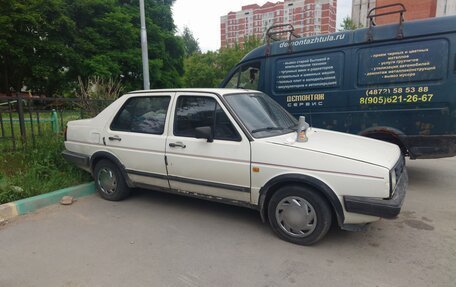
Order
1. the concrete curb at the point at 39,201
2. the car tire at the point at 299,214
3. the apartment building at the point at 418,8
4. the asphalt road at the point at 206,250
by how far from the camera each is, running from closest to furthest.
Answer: the asphalt road at the point at 206,250 < the car tire at the point at 299,214 < the concrete curb at the point at 39,201 < the apartment building at the point at 418,8

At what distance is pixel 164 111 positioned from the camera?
4.17 m

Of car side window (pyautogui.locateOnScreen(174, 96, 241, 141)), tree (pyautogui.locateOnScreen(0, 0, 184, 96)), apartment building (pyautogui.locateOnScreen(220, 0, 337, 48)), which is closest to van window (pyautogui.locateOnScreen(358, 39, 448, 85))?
car side window (pyautogui.locateOnScreen(174, 96, 241, 141))

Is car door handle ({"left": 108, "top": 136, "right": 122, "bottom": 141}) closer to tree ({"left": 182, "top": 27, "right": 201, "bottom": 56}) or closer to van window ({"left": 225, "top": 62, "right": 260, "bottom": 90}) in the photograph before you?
van window ({"left": 225, "top": 62, "right": 260, "bottom": 90})

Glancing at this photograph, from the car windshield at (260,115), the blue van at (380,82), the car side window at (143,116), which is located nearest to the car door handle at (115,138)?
the car side window at (143,116)

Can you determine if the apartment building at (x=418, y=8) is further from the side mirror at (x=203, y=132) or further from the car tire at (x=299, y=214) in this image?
the car tire at (x=299, y=214)

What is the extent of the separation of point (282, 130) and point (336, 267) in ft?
5.44

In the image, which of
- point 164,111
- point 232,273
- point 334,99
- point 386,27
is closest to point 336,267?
point 232,273

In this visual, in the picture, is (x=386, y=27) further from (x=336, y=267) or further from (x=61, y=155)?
(x=61, y=155)

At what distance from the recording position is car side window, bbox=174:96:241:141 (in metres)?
3.62

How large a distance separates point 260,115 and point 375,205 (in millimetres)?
1664

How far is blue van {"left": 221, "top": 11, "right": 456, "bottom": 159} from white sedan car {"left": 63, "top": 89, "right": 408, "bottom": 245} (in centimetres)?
147

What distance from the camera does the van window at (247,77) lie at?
6.57 m

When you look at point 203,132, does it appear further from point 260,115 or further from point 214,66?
point 214,66

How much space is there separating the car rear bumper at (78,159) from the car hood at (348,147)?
300cm
